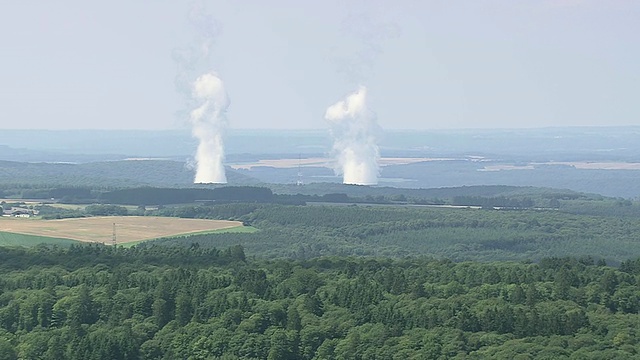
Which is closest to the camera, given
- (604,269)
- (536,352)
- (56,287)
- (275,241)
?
(536,352)

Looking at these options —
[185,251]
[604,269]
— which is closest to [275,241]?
[185,251]

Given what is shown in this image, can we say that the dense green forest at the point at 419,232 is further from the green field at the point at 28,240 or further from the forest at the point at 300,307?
the forest at the point at 300,307

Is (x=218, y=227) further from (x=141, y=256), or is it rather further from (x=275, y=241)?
(x=141, y=256)

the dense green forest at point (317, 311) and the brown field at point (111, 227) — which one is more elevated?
the brown field at point (111, 227)

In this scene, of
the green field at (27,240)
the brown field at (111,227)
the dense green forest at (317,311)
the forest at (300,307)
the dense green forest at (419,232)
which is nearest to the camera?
the dense green forest at (317,311)

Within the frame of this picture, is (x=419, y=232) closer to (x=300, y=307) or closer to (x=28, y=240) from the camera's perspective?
(x=28, y=240)

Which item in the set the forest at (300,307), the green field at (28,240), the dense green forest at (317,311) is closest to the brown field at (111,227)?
the green field at (28,240)

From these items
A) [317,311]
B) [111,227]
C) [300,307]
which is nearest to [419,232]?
[111,227]
